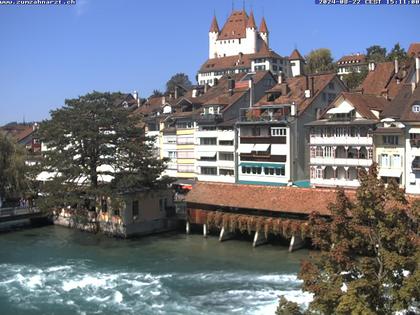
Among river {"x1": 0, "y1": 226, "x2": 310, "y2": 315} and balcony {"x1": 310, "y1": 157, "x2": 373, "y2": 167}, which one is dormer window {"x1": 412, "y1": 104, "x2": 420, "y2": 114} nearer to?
balcony {"x1": 310, "y1": 157, "x2": 373, "y2": 167}

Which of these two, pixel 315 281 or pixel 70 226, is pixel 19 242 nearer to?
pixel 70 226

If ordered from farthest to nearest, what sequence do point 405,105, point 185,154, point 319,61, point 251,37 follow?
point 251,37, point 319,61, point 185,154, point 405,105

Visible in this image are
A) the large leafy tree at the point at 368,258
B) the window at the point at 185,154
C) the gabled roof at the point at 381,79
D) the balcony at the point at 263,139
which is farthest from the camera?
the window at the point at 185,154

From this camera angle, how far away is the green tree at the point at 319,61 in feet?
402

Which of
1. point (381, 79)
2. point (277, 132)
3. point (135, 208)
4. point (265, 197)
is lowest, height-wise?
point (135, 208)

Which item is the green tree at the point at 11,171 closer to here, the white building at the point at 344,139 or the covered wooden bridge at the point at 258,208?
the covered wooden bridge at the point at 258,208

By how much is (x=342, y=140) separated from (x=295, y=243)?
17.4 meters

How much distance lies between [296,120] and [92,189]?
24.3 meters

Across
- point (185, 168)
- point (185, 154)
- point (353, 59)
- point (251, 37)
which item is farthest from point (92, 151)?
point (251, 37)

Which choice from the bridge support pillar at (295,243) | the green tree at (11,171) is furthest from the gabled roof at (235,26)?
the bridge support pillar at (295,243)

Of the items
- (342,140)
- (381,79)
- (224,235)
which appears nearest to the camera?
(224,235)

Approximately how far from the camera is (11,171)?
60594 mm

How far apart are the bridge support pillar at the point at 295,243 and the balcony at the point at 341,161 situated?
1452 cm

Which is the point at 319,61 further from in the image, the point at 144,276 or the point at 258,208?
the point at 144,276
